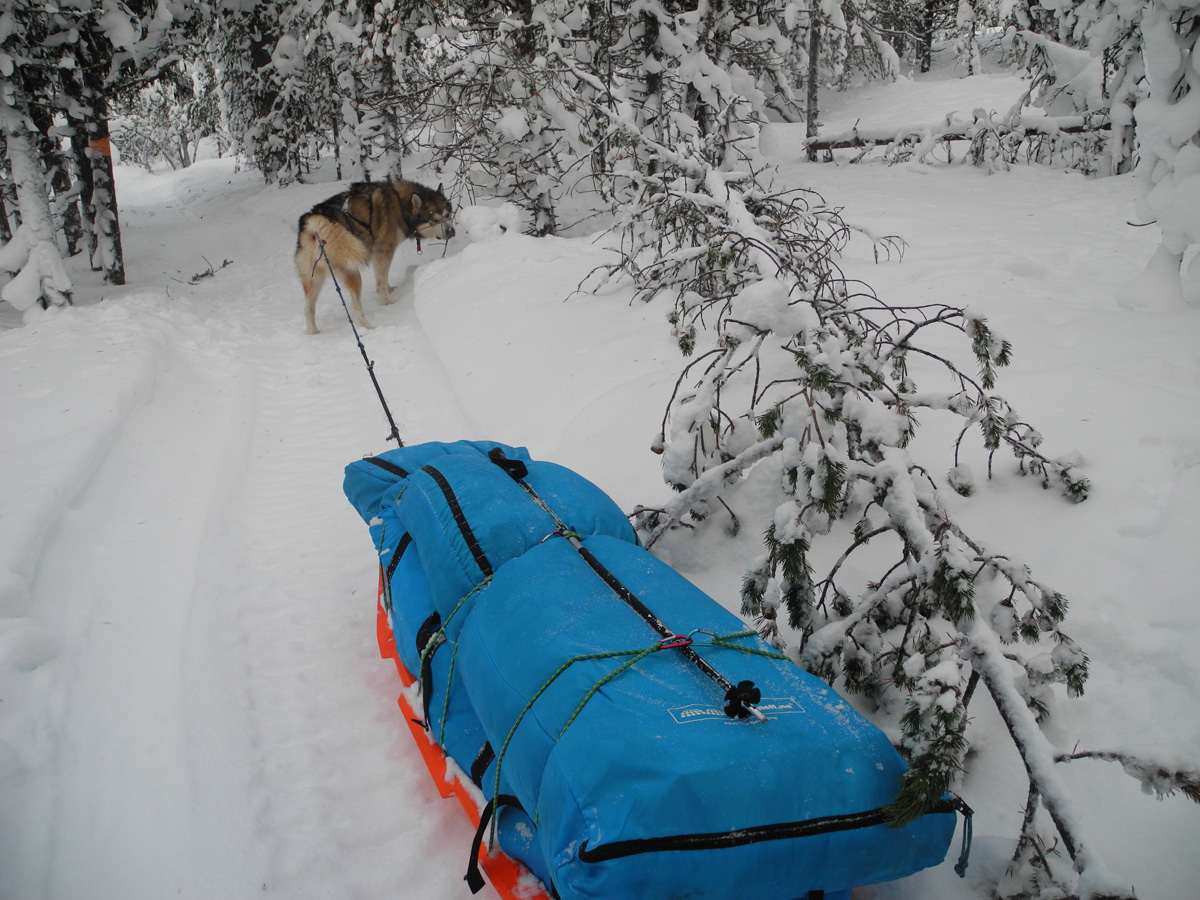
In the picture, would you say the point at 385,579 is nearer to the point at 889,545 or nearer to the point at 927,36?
the point at 889,545

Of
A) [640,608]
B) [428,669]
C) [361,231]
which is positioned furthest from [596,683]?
[361,231]

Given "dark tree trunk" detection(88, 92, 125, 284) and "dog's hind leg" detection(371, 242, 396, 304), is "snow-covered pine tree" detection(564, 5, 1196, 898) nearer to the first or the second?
"dog's hind leg" detection(371, 242, 396, 304)

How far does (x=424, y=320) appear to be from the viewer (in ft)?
20.6

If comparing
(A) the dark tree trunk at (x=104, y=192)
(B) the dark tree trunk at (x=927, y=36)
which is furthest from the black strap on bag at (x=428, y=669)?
(B) the dark tree trunk at (x=927, y=36)

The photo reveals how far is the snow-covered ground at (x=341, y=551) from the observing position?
1799 mm

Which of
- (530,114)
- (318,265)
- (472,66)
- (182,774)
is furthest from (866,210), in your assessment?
(182,774)

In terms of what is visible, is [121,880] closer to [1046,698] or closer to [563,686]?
[563,686]

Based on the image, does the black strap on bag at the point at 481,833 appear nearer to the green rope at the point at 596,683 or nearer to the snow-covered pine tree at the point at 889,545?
the green rope at the point at 596,683

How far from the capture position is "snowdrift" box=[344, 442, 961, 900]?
4.09 feet

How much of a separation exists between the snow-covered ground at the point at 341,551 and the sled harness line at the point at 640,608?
0.68 m

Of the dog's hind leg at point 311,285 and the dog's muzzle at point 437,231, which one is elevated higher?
the dog's muzzle at point 437,231

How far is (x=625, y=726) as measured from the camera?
1363 mm

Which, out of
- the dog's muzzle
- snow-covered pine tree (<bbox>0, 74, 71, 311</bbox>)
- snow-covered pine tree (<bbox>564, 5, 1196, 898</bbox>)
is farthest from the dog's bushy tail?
snow-covered pine tree (<bbox>564, 5, 1196, 898</bbox>)

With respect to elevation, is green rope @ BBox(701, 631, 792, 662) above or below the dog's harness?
below
